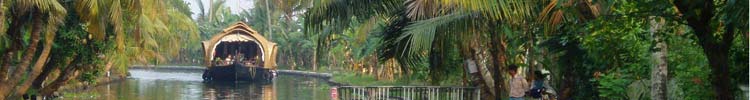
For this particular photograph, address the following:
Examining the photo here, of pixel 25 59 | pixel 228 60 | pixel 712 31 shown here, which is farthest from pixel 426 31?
pixel 228 60

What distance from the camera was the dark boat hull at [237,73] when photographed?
3800 cm

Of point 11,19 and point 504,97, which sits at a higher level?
point 11,19

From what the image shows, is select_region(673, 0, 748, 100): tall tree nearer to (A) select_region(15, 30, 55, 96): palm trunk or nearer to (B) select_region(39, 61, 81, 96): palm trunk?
(A) select_region(15, 30, 55, 96): palm trunk

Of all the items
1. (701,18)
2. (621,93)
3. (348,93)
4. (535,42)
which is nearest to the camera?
(701,18)

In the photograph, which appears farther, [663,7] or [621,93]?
[621,93]

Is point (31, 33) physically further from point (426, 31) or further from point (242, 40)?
point (242, 40)

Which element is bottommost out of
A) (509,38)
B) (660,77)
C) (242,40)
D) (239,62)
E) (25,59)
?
(239,62)

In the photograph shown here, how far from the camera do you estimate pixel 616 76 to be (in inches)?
418

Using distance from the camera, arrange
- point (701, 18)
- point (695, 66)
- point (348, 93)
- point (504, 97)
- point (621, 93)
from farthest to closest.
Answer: point (504, 97) → point (348, 93) → point (621, 93) → point (695, 66) → point (701, 18)

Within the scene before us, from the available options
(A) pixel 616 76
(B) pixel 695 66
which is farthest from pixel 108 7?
(B) pixel 695 66

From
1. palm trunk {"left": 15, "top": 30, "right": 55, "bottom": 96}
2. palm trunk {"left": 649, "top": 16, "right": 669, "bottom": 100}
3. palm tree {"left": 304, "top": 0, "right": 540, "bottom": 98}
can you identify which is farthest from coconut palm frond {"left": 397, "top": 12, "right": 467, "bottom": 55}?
palm trunk {"left": 15, "top": 30, "right": 55, "bottom": 96}

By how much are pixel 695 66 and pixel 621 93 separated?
1.28m

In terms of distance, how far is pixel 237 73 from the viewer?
3788 centimetres

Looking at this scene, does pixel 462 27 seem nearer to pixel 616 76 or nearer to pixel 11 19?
pixel 616 76
